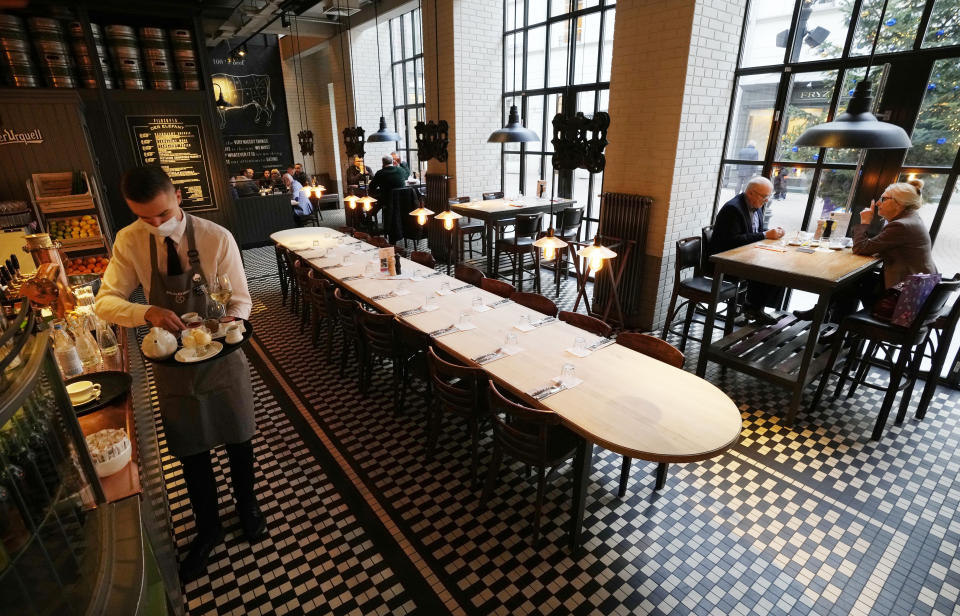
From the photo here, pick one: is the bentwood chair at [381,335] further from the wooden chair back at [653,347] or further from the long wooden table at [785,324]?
the long wooden table at [785,324]

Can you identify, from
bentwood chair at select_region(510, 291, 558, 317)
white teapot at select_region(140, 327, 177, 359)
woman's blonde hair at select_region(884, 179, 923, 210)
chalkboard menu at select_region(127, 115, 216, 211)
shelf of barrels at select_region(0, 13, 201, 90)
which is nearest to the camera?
white teapot at select_region(140, 327, 177, 359)

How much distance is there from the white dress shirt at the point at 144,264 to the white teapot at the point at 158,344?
0.15 metres

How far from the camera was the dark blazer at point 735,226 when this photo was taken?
4.97m

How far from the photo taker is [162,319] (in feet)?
7.61

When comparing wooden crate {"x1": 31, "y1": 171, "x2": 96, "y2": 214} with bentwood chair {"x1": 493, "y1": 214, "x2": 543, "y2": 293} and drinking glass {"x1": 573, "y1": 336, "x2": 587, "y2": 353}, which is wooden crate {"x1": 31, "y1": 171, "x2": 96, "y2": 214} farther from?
drinking glass {"x1": 573, "y1": 336, "x2": 587, "y2": 353}

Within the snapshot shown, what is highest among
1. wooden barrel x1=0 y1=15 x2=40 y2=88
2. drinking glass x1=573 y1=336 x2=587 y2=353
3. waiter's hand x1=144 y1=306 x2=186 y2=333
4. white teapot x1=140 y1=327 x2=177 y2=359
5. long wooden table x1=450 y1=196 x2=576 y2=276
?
wooden barrel x1=0 y1=15 x2=40 y2=88

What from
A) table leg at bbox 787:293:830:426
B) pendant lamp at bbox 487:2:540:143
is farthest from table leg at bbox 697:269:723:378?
pendant lamp at bbox 487:2:540:143

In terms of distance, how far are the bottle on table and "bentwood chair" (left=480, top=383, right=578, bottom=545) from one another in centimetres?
214

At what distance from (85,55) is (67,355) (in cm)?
554

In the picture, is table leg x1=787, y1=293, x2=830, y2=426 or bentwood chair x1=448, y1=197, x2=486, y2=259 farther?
bentwood chair x1=448, y1=197, x2=486, y2=259

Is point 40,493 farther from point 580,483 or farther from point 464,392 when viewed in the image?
point 580,483

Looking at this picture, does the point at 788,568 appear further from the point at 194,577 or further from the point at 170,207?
the point at 170,207

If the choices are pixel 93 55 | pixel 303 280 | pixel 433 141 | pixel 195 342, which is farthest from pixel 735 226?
pixel 93 55

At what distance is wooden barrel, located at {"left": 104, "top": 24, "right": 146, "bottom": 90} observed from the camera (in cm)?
593
